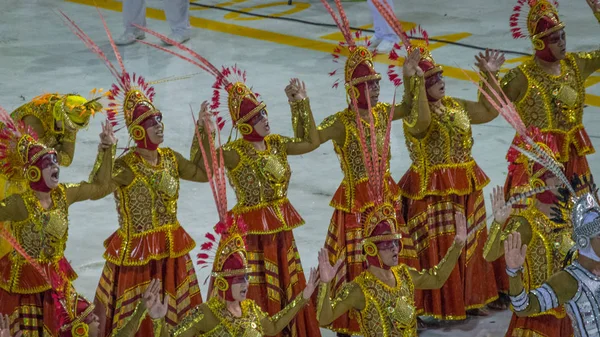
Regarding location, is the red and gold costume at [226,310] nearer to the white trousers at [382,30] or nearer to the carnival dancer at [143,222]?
the carnival dancer at [143,222]

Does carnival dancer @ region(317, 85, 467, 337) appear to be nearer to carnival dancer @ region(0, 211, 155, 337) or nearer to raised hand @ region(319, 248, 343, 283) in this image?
raised hand @ region(319, 248, 343, 283)

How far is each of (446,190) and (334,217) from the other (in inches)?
28.1

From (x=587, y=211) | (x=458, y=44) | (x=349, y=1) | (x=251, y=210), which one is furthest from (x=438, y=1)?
(x=587, y=211)

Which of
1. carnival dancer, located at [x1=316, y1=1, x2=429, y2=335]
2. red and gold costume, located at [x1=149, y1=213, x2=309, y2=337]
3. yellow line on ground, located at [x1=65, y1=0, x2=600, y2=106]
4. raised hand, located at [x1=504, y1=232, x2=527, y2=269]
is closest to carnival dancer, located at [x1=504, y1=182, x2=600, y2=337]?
raised hand, located at [x1=504, y1=232, x2=527, y2=269]

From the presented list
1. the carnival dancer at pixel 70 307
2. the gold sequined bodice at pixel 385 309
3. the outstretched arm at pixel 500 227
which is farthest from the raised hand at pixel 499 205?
the carnival dancer at pixel 70 307

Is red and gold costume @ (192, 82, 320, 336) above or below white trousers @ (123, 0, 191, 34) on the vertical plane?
below

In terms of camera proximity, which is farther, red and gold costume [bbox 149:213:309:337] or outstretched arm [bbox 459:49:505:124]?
outstretched arm [bbox 459:49:505:124]

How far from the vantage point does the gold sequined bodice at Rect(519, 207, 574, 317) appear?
712 cm

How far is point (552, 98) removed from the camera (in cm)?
857

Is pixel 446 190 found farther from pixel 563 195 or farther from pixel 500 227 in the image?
pixel 563 195

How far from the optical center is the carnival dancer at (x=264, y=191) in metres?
7.60

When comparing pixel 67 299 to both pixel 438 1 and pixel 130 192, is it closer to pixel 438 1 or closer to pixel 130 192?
pixel 130 192

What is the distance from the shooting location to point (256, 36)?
14.9m

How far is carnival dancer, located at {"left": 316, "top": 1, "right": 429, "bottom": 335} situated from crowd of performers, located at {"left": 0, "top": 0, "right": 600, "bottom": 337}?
1 cm
